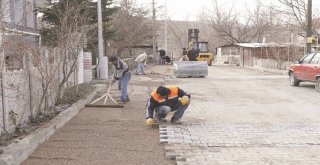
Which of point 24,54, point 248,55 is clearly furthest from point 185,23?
point 24,54

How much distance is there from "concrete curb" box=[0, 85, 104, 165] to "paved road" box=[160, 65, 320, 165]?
6.58 feet

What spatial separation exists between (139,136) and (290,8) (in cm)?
3095

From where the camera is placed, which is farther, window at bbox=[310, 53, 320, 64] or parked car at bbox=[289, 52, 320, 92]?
window at bbox=[310, 53, 320, 64]

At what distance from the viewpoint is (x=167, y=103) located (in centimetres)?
937

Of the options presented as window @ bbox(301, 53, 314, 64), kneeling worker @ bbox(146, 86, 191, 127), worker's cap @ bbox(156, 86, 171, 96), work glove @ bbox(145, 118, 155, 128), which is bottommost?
work glove @ bbox(145, 118, 155, 128)

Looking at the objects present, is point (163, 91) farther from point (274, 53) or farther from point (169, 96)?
point (274, 53)

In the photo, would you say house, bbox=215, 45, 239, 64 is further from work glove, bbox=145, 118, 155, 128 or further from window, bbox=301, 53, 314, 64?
work glove, bbox=145, 118, 155, 128

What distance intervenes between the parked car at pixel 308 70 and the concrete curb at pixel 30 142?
403 inches

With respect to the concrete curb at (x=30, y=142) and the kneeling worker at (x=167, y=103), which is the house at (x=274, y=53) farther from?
the concrete curb at (x=30, y=142)

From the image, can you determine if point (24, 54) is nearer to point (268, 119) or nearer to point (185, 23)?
point (268, 119)

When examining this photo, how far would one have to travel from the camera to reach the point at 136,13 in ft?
125

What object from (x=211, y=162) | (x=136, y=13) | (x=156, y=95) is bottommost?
(x=211, y=162)

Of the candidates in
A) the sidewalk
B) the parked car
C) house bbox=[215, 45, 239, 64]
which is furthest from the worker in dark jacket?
house bbox=[215, 45, 239, 64]

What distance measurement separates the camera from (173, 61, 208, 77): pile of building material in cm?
2513
